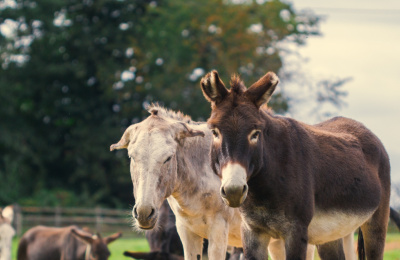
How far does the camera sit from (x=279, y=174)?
6.01m

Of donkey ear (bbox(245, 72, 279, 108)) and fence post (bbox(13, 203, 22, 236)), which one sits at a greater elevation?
donkey ear (bbox(245, 72, 279, 108))

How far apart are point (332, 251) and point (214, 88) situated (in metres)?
2.45

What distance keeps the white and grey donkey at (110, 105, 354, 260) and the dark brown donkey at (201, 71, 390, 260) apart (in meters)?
1.10

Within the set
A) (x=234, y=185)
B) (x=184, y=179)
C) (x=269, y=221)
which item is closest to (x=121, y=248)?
(x=184, y=179)

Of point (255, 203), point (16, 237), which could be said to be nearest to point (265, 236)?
point (255, 203)

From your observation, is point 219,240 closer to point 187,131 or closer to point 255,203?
point 187,131

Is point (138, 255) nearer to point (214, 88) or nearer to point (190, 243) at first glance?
point (190, 243)

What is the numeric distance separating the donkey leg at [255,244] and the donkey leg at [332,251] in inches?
57.3

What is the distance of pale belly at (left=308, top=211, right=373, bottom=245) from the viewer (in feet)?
20.8

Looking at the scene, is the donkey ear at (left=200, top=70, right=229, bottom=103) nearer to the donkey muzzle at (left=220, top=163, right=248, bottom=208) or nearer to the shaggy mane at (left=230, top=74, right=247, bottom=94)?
the shaggy mane at (left=230, top=74, right=247, bottom=94)

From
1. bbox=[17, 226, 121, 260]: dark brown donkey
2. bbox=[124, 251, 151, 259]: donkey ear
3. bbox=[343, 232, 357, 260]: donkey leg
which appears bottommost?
bbox=[17, 226, 121, 260]: dark brown donkey

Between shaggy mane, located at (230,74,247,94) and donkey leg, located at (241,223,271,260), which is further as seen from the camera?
donkey leg, located at (241,223,271,260)

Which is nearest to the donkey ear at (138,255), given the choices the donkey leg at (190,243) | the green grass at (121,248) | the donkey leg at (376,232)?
the donkey leg at (190,243)

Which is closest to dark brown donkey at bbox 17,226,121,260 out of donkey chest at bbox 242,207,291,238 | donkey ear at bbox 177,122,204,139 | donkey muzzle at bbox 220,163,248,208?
donkey ear at bbox 177,122,204,139
